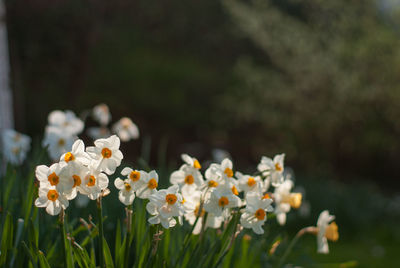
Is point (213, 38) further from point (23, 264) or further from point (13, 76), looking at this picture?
point (23, 264)

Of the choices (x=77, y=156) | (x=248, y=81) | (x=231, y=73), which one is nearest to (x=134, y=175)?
(x=77, y=156)

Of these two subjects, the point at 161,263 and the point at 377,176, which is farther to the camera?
the point at 377,176

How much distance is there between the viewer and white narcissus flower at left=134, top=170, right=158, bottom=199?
4.31ft

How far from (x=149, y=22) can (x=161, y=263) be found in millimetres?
9593

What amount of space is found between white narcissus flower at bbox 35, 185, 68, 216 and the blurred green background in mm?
3615

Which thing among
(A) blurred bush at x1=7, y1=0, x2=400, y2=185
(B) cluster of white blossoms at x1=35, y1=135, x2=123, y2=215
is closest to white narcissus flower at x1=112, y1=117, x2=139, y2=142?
(B) cluster of white blossoms at x1=35, y1=135, x2=123, y2=215

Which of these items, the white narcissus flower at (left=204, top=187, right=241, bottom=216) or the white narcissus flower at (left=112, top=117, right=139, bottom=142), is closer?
the white narcissus flower at (left=204, top=187, right=241, bottom=216)

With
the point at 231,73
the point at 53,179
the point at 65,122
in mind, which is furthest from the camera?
the point at 231,73

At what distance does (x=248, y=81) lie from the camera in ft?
29.3

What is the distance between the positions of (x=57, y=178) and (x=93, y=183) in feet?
0.32

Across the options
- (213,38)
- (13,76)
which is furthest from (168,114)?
(13,76)

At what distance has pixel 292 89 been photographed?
868 centimetres

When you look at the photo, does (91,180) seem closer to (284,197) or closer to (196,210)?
(196,210)

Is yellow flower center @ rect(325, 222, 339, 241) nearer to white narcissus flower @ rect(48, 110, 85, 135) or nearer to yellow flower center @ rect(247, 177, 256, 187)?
yellow flower center @ rect(247, 177, 256, 187)
